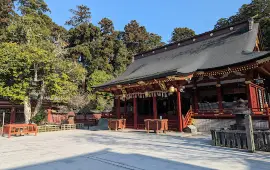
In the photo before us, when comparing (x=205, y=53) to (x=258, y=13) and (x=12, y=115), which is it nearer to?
(x=12, y=115)

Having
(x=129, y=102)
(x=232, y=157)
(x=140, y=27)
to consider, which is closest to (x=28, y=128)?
(x=129, y=102)

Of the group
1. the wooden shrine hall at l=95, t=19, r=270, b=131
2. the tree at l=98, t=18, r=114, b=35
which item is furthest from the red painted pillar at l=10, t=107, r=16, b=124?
the tree at l=98, t=18, r=114, b=35

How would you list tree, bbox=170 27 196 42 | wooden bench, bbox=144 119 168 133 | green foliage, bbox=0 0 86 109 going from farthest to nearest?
tree, bbox=170 27 196 42 → green foliage, bbox=0 0 86 109 → wooden bench, bbox=144 119 168 133

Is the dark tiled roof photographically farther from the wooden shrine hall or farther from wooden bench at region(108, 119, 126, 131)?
wooden bench at region(108, 119, 126, 131)

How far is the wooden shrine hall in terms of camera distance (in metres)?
12.6

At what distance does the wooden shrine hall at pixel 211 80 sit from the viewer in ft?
41.2

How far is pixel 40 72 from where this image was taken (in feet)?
59.8

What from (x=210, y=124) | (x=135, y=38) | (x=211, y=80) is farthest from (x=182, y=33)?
(x=210, y=124)

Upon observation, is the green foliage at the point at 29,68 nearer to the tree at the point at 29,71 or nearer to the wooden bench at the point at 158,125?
the tree at the point at 29,71

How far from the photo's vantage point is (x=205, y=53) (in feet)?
54.7

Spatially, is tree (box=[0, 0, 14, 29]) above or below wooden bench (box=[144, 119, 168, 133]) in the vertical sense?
above

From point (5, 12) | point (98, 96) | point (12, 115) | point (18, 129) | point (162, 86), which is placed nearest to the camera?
point (162, 86)

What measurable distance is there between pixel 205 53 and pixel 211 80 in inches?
125

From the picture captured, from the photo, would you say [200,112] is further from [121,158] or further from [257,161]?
[121,158]
